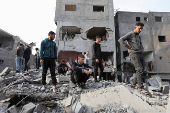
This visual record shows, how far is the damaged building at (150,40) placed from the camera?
45.7ft

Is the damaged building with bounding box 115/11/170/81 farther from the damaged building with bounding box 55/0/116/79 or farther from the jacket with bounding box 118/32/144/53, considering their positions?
the jacket with bounding box 118/32/144/53

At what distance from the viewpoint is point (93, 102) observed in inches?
98.1

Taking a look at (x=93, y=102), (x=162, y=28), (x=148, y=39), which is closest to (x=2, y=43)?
(x=93, y=102)

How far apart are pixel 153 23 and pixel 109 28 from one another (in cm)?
722

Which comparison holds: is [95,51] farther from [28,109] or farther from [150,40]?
[150,40]

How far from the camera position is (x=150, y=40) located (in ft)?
47.4

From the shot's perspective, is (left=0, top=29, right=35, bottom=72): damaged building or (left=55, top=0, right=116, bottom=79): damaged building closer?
(left=55, top=0, right=116, bottom=79): damaged building

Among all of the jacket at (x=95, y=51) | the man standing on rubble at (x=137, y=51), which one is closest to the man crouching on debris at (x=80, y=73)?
the jacket at (x=95, y=51)

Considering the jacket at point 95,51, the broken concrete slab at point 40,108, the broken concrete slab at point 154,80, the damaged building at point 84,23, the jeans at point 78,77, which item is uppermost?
the damaged building at point 84,23

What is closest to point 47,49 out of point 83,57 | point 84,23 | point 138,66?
point 83,57

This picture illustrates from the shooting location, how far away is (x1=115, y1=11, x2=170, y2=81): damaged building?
13.9 meters

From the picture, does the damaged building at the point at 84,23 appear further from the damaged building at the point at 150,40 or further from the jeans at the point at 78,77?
the jeans at the point at 78,77

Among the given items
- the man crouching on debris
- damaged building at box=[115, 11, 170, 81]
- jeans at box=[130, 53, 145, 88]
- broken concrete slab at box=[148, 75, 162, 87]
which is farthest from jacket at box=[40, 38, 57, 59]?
broken concrete slab at box=[148, 75, 162, 87]

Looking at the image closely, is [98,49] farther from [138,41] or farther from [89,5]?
[89,5]
